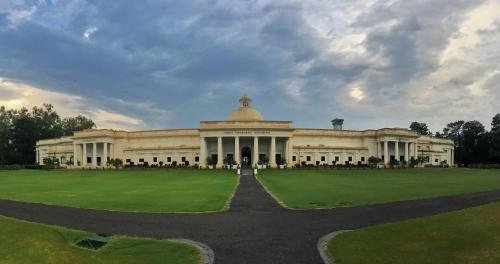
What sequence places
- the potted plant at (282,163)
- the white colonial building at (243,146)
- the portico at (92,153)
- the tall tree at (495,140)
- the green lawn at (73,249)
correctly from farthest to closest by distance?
the tall tree at (495,140), the portico at (92,153), the white colonial building at (243,146), the potted plant at (282,163), the green lawn at (73,249)

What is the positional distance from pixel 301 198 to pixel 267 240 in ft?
48.1

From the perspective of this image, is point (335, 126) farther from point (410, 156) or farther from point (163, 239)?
point (163, 239)

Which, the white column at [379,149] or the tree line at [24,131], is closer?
the white column at [379,149]

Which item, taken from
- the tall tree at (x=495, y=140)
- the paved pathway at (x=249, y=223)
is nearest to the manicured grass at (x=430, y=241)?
the paved pathway at (x=249, y=223)

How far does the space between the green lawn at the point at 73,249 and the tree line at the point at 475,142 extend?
122 metres

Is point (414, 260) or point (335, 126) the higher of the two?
point (335, 126)

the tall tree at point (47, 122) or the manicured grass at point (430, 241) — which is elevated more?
the tall tree at point (47, 122)

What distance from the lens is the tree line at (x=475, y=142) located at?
118688 mm

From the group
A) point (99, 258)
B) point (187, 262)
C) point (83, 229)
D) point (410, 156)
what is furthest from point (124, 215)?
point (410, 156)

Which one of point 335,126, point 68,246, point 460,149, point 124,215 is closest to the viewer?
point 68,246

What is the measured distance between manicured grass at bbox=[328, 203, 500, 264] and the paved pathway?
128 centimetres

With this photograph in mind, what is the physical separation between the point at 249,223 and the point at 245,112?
305 feet

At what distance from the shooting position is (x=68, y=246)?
14.5 metres

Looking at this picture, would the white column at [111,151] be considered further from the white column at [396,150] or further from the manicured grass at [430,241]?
the manicured grass at [430,241]
